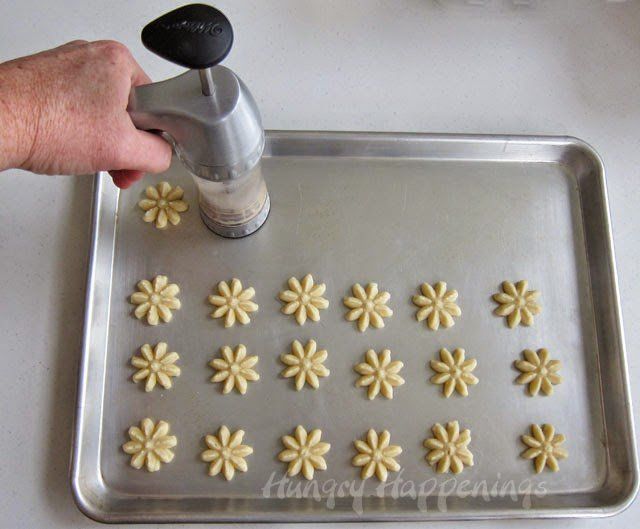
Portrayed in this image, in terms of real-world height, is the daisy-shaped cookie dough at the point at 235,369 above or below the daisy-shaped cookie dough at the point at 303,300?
below

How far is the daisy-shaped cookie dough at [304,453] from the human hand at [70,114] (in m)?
0.45

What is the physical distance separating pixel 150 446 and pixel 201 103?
503mm

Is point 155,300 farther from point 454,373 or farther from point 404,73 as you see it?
point 404,73

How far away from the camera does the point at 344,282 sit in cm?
100

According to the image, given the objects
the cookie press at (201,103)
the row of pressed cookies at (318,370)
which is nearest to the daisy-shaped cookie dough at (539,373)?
the row of pressed cookies at (318,370)

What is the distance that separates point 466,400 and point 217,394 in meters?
0.38

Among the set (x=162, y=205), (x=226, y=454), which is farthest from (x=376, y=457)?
(x=162, y=205)

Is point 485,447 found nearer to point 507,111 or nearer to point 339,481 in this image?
point 339,481

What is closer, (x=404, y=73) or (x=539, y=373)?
(x=539, y=373)

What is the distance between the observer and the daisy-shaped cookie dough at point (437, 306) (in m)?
0.98

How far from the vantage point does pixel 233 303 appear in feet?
3.17

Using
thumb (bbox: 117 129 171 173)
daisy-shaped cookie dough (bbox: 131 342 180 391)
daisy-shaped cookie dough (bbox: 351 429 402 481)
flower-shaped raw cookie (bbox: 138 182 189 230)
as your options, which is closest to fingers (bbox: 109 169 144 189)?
thumb (bbox: 117 129 171 173)

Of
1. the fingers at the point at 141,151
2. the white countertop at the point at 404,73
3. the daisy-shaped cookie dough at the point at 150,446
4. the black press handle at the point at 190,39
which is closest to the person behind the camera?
the black press handle at the point at 190,39

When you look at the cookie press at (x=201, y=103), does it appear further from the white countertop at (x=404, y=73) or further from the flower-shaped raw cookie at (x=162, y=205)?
the white countertop at (x=404, y=73)
